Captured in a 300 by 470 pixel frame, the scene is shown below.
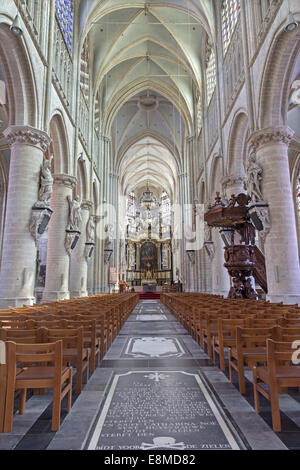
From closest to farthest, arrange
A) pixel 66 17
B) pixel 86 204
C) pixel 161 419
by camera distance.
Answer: pixel 161 419 < pixel 66 17 < pixel 86 204

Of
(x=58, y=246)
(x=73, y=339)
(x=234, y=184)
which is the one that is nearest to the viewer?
(x=73, y=339)

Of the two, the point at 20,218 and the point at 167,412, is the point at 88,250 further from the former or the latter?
the point at 167,412

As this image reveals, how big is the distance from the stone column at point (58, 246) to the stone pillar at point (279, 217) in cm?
826

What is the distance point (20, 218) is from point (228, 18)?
14.0 metres

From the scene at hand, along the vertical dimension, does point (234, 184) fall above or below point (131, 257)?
below

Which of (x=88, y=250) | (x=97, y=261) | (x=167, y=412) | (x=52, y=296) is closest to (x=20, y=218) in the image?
(x=52, y=296)

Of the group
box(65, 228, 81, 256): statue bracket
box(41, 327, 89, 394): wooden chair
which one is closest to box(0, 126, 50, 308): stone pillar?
box(65, 228, 81, 256): statue bracket

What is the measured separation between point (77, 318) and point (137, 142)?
3192 cm

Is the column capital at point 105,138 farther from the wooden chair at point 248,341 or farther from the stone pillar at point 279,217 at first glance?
the wooden chair at point 248,341

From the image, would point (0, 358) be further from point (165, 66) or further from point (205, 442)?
point (165, 66)

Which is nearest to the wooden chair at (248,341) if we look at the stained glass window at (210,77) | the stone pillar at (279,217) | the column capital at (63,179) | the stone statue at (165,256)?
the stone pillar at (279,217)

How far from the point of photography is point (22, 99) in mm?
10031

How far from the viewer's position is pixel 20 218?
9.45 metres

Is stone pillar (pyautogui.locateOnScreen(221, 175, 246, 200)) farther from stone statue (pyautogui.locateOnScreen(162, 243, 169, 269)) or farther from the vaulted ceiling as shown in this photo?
stone statue (pyautogui.locateOnScreen(162, 243, 169, 269))
